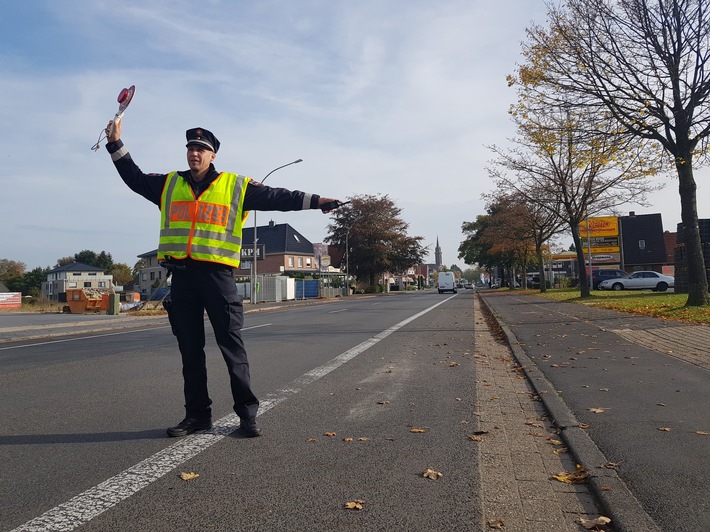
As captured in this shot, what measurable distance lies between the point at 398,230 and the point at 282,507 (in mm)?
70700

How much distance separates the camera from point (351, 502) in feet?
9.88

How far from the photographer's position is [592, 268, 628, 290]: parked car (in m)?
46.8

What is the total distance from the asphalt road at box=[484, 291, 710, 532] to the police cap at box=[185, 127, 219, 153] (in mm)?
3469

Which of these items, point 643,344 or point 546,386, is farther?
point 643,344

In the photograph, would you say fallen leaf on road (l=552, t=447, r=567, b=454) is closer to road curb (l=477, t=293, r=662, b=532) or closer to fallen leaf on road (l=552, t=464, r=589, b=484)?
road curb (l=477, t=293, r=662, b=532)

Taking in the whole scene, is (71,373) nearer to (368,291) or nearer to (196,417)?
(196,417)

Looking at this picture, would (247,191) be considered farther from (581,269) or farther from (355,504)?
(581,269)

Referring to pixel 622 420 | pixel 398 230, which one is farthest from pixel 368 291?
pixel 622 420

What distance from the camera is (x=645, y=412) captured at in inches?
195

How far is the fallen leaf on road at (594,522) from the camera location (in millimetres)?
2806

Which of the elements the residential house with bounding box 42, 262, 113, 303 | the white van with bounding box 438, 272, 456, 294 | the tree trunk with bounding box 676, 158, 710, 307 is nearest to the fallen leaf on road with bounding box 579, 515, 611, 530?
the tree trunk with bounding box 676, 158, 710, 307

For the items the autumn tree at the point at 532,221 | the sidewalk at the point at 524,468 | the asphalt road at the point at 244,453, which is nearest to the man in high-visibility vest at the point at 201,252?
the asphalt road at the point at 244,453

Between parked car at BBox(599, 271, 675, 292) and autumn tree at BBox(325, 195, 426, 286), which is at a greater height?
autumn tree at BBox(325, 195, 426, 286)

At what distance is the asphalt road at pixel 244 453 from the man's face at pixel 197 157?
6.37ft
